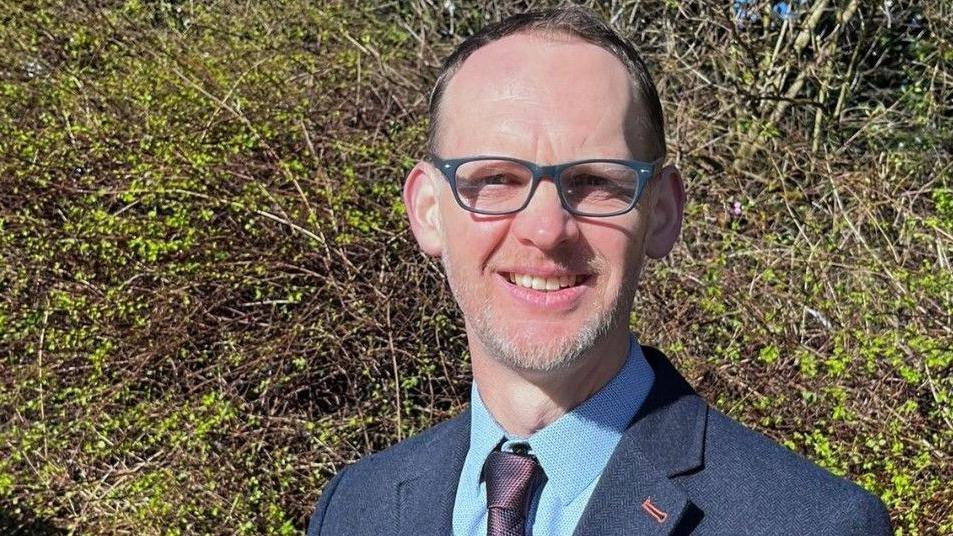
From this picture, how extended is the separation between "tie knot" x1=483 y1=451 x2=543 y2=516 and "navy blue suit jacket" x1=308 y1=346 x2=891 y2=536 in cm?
10

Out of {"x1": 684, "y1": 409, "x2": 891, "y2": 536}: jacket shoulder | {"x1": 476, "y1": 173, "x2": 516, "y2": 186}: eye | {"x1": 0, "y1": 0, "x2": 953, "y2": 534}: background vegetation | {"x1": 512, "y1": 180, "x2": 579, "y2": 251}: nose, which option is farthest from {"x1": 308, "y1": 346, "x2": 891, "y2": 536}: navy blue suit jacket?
{"x1": 0, "y1": 0, "x2": 953, "y2": 534}: background vegetation

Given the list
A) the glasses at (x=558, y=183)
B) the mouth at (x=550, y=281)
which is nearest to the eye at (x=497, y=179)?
the glasses at (x=558, y=183)

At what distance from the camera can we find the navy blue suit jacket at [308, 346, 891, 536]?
1.50 meters

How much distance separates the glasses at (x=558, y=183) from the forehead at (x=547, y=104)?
0.07 feet

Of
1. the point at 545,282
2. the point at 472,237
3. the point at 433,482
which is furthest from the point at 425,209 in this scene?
the point at 433,482

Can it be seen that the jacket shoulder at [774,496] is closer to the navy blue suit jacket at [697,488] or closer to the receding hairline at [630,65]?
the navy blue suit jacket at [697,488]

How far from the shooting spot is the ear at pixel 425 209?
1835 millimetres

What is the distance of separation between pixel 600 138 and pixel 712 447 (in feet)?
1.74

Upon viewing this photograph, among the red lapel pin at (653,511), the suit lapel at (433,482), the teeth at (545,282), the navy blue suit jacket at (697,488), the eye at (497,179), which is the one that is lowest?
the suit lapel at (433,482)

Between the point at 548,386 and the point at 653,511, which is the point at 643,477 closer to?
the point at 653,511

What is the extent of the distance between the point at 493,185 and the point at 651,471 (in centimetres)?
52

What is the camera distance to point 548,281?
160cm

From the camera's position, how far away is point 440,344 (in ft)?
15.3

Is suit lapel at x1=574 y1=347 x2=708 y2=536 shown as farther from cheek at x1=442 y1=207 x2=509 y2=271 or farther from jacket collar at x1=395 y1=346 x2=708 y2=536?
cheek at x1=442 y1=207 x2=509 y2=271
